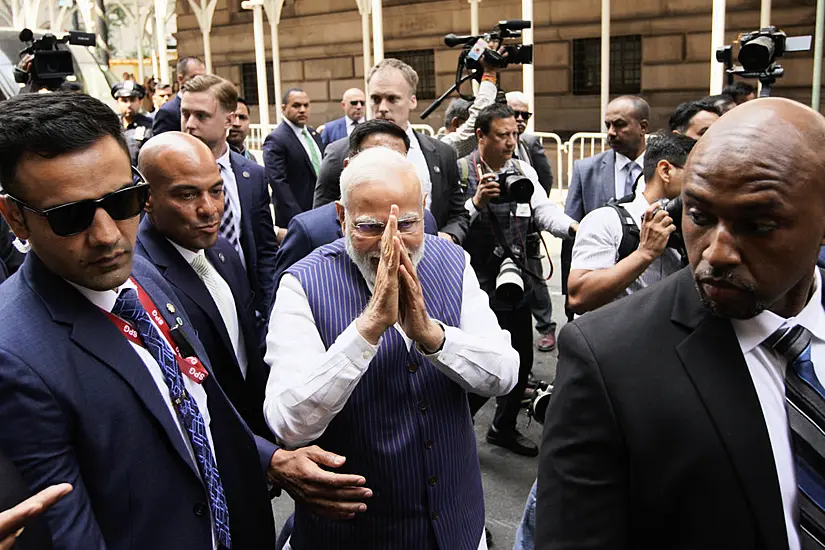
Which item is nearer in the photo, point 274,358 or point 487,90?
point 274,358

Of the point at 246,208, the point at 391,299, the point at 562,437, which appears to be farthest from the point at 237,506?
the point at 246,208

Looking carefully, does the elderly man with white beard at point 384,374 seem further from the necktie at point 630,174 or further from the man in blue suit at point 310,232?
the necktie at point 630,174

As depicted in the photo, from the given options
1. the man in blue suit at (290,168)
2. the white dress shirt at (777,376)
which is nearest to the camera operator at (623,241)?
the white dress shirt at (777,376)

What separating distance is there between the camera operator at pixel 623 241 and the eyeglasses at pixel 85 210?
1997mm

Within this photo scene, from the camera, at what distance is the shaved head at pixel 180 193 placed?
2.98 metres

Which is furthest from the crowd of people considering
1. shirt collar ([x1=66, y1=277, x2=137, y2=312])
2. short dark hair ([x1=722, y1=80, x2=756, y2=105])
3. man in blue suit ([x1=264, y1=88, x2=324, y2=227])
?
man in blue suit ([x1=264, y1=88, x2=324, y2=227])

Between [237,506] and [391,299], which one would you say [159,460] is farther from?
[391,299]

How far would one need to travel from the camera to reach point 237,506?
2.14m

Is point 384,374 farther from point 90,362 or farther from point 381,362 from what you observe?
point 90,362

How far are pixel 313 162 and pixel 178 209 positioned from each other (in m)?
4.04

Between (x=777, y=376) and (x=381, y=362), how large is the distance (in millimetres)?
1097

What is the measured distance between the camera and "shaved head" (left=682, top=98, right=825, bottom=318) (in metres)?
1.36

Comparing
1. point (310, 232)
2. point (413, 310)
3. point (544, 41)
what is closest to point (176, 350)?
point (413, 310)

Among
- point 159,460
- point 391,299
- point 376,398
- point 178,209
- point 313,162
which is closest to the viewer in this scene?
point 159,460
